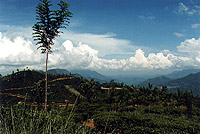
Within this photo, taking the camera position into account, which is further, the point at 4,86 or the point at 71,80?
the point at 71,80

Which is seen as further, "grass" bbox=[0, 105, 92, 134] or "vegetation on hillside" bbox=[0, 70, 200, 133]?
"vegetation on hillside" bbox=[0, 70, 200, 133]

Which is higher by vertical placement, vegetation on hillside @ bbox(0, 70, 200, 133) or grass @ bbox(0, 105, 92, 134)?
grass @ bbox(0, 105, 92, 134)

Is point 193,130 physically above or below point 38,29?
below

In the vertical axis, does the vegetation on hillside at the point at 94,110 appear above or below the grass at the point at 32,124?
below

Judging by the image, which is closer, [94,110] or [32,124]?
[32,124]

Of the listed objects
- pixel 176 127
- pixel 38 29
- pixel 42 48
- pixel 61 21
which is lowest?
pixel 176 127

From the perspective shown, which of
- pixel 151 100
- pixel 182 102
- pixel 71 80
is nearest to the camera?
pixel 182 102

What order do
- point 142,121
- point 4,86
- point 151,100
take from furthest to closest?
point 4,86 → point 151,100 → point 142,121

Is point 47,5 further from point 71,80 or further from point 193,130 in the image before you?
point 71,80

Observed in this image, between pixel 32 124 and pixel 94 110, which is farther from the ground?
pixel 32 124

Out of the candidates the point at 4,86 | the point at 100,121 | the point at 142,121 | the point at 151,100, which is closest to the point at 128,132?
the point at 142,121

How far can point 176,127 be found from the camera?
9.35 metres

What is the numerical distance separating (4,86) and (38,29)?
52000 mm

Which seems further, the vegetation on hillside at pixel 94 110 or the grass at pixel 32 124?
the vegetation on hillside at pixel 94 110
